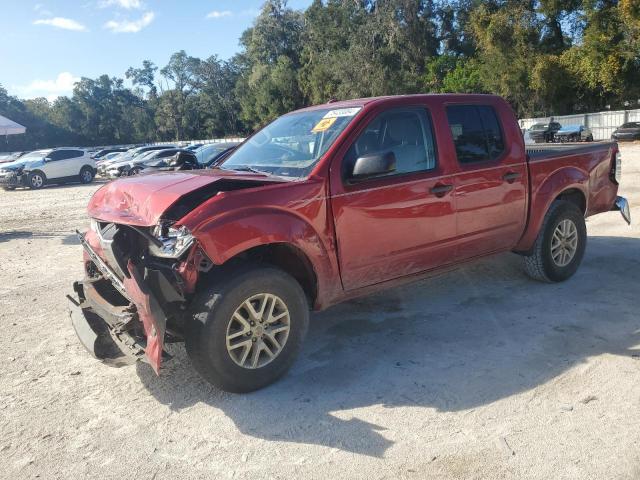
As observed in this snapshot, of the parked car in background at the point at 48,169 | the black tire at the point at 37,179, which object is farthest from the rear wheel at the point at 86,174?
the black tire at the point at 37,179

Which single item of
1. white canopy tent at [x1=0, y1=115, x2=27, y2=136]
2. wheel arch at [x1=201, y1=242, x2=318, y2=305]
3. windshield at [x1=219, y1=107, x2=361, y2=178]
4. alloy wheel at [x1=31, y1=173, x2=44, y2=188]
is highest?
white canopy tent at [x1=0, y1=115, x2=27, y2=136]

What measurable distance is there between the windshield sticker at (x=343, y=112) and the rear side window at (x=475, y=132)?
36.8 inches

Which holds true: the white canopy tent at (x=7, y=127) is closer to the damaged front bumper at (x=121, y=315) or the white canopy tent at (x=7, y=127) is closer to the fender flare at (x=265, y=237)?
the damaged front bumper at (x=121, y=315)

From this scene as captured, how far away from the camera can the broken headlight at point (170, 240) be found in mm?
3328

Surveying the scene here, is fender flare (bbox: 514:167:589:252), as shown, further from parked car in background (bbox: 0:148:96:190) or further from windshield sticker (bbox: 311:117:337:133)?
parked car in background (bbox: 0:148:96:190)

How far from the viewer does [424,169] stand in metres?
4.47

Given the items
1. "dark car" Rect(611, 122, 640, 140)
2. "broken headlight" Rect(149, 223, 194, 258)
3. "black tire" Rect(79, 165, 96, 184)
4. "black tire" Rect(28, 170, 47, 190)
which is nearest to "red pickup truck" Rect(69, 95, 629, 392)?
"broken headlight" Rect(149, 223, 194, 258)

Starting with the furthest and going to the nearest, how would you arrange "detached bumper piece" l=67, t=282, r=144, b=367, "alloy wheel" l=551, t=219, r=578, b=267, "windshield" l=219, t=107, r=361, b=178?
"alloy wheel" l=551, t=219, r=578, b=267, "windshield" l=219, t=107, r=361, b=178, "detached bumper piece" l=67, t=282, r=144, b=367

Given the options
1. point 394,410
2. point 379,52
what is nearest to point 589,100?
point 379,52

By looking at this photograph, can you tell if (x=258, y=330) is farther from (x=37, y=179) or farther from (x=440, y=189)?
(x=37, y=179)

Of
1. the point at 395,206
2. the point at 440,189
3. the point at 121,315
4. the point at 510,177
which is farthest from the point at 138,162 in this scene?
the point at 121,315

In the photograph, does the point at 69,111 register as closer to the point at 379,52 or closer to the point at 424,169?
the point at 379,52

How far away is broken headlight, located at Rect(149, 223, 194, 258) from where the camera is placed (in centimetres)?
333

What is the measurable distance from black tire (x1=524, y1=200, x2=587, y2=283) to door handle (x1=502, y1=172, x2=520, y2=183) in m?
0.67
